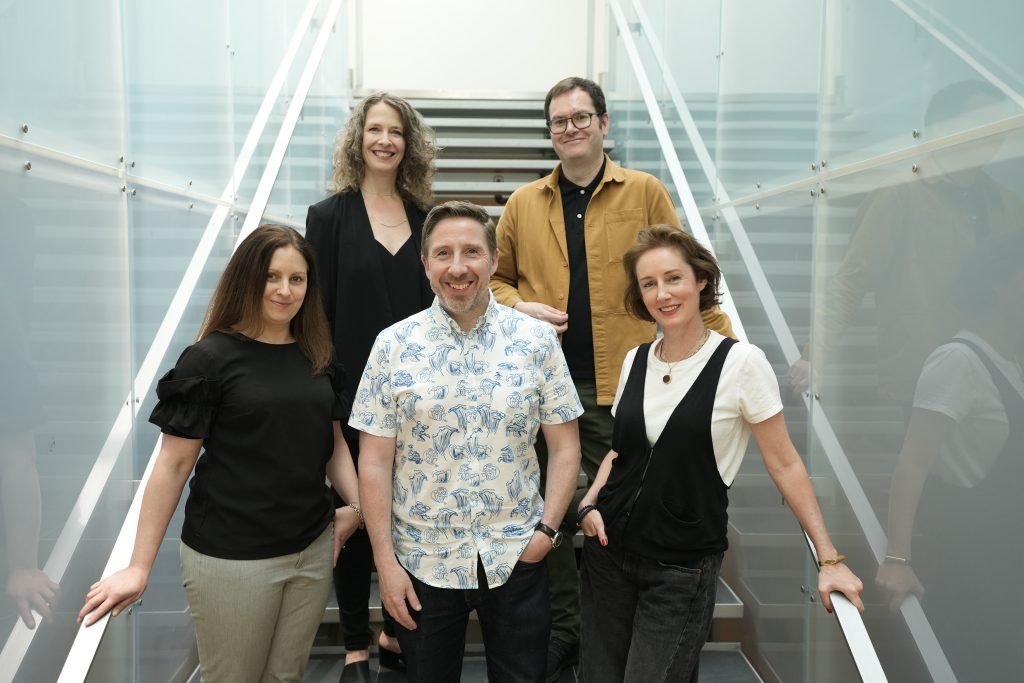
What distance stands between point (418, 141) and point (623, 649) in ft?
4.84

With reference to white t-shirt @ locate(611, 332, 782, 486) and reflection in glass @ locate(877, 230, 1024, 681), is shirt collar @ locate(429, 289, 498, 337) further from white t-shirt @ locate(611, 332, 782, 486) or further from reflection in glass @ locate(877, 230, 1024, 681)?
reflection in glass @ locate(877, 230, 1024, 681)

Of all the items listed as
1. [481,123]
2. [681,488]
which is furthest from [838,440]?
[481,123]

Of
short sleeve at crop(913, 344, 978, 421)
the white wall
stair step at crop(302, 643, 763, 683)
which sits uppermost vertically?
the white wall

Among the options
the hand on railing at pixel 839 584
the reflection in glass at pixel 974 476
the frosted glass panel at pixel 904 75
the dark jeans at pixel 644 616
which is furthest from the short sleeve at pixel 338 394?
the frosted glass panel at pixel 904 75

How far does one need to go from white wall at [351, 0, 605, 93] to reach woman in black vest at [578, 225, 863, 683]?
535cm

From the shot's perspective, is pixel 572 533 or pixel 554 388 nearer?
pixel 554 388

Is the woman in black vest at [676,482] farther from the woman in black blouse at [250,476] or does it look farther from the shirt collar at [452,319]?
the woman in black blouse at [250,476]

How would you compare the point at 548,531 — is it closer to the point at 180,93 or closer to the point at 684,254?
the point at 684,254

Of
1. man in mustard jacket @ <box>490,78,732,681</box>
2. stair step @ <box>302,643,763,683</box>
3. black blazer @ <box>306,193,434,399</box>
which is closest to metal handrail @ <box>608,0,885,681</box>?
man in mustard jacket @ <box>490,78,732,681</box>

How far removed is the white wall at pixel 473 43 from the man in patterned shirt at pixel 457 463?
5.31 m

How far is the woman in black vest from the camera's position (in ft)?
5.12

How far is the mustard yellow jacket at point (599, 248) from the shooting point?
2256 mm

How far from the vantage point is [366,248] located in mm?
2232

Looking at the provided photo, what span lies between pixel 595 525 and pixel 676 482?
189 mm
